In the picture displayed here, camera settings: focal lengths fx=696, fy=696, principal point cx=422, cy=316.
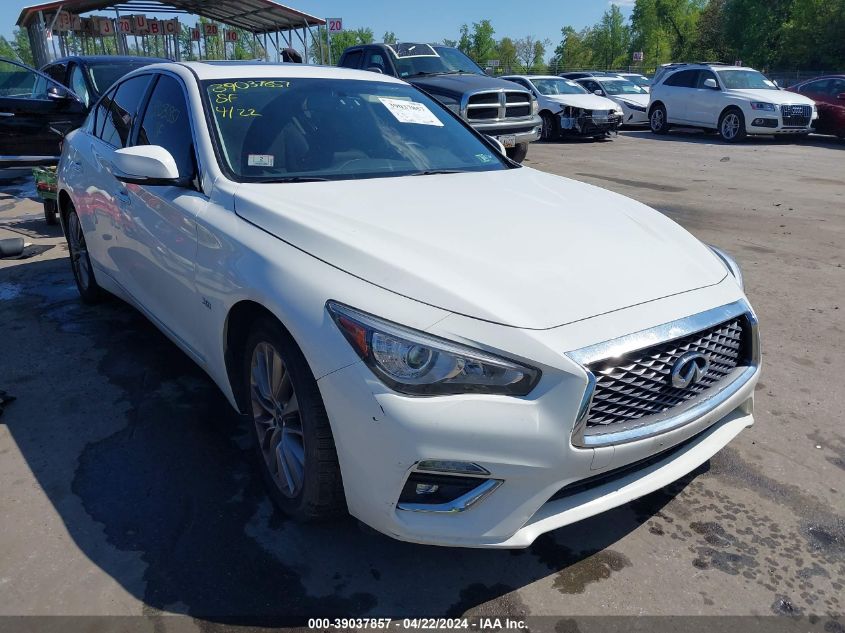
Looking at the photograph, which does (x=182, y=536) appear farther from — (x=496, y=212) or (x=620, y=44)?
(x=620, y=44)

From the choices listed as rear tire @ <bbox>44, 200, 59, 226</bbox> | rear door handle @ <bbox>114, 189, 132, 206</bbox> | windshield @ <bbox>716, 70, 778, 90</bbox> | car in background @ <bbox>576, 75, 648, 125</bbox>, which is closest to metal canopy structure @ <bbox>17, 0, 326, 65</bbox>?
car in background @ <bbox>576, 75, 648, 125</bbox>

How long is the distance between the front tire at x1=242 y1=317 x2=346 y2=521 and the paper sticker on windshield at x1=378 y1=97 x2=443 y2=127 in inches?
67.6

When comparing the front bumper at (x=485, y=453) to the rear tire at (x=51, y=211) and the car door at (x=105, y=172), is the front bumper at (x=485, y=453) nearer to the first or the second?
the car door at (x=105, y=172)

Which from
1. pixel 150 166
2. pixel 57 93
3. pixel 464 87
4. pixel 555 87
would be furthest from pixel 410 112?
pixel 555 87

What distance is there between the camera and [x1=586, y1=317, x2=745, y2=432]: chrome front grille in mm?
2133

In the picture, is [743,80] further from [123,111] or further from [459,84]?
[123,111]

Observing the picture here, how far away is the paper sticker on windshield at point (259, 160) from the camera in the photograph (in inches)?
125

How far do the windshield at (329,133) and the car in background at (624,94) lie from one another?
677 inches

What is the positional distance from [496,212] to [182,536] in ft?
5.83

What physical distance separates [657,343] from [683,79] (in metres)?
18.0

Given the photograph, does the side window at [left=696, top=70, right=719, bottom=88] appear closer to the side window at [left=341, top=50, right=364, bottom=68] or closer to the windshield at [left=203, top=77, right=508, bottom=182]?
the side window at [left=341, top=50, right=364, bottom=68]

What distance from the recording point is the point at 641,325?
7.23 feet

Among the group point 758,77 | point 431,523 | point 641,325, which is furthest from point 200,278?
point 758,77

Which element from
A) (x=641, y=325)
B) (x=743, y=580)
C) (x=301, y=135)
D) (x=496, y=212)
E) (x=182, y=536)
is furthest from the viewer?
(x=301, y=135)
